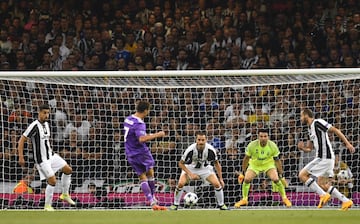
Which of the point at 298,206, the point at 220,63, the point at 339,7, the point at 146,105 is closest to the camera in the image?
the point at 146,105

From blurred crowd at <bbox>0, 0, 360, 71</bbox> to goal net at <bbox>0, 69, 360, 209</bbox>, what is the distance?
145cm

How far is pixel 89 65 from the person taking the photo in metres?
16.5

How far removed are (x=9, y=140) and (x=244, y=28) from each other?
211 inches

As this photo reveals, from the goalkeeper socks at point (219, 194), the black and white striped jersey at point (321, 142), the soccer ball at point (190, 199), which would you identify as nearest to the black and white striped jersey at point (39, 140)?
the soccer ball at point (190, 199)

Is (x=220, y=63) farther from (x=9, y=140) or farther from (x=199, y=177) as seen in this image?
(x=9, y=140)

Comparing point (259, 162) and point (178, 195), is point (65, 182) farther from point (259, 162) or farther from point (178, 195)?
point (259, 162)

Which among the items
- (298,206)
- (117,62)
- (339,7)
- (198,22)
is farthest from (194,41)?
(298,206)

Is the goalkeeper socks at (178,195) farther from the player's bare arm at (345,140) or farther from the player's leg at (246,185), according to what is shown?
the player's bare arm at (345,140)

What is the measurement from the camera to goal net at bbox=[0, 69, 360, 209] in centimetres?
1459

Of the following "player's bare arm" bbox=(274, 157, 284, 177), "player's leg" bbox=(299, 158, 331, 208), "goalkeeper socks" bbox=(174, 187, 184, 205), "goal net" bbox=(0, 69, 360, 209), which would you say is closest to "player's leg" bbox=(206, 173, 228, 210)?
"goalkeeper socks" bbox=(174, 187, 184, 205)

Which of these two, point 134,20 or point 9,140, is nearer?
point 9,140

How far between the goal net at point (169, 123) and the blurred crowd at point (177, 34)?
56.9 inches

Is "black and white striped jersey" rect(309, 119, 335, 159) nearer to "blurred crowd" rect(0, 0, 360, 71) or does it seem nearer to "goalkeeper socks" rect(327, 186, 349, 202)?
"goalkeeper socks" rect(327, 186, 349, 202)

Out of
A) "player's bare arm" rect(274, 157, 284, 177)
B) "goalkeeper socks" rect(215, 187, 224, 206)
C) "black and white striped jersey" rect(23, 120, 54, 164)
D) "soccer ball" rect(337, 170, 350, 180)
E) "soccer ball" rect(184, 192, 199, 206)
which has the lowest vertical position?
"soccer ball" rect(184, 192, 199, 206)
